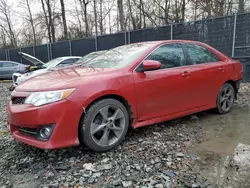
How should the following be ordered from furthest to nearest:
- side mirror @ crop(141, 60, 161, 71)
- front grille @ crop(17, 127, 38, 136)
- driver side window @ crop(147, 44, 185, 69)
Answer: driver side window @ crop(147, 44, 185, 69)
side mirror @ crop(141, 60, 161, 71)
front grille @ crop(17, 127, 38, 136)

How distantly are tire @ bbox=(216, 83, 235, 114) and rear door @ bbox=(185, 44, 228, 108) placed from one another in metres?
0.14

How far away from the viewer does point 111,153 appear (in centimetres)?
307

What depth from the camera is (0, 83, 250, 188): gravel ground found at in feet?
8.11

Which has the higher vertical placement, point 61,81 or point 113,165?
point 61,81

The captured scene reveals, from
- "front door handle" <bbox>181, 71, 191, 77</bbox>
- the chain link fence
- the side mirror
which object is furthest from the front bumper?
the chain link fence

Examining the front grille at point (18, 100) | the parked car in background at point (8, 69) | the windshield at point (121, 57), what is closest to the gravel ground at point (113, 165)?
the front grille at point (18, 100)

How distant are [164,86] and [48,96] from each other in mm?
1749

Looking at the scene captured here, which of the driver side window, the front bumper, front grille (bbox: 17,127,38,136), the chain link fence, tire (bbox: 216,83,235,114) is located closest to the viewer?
the front bumper

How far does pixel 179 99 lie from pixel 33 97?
2251mm

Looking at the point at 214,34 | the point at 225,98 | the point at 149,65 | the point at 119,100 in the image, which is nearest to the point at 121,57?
the point at 149,65

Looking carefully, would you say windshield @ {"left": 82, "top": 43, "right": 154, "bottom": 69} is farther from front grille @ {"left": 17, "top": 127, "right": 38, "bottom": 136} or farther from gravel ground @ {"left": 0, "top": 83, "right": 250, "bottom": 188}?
front grille @ {"left": 17, "top": 127, "right": 38, "bottom": 136}

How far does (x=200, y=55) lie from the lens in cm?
438

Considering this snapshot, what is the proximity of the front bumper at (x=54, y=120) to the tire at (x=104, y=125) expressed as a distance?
0.12 meters

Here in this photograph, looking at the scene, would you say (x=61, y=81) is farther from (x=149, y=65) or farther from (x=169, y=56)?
(x=169, y=56)
